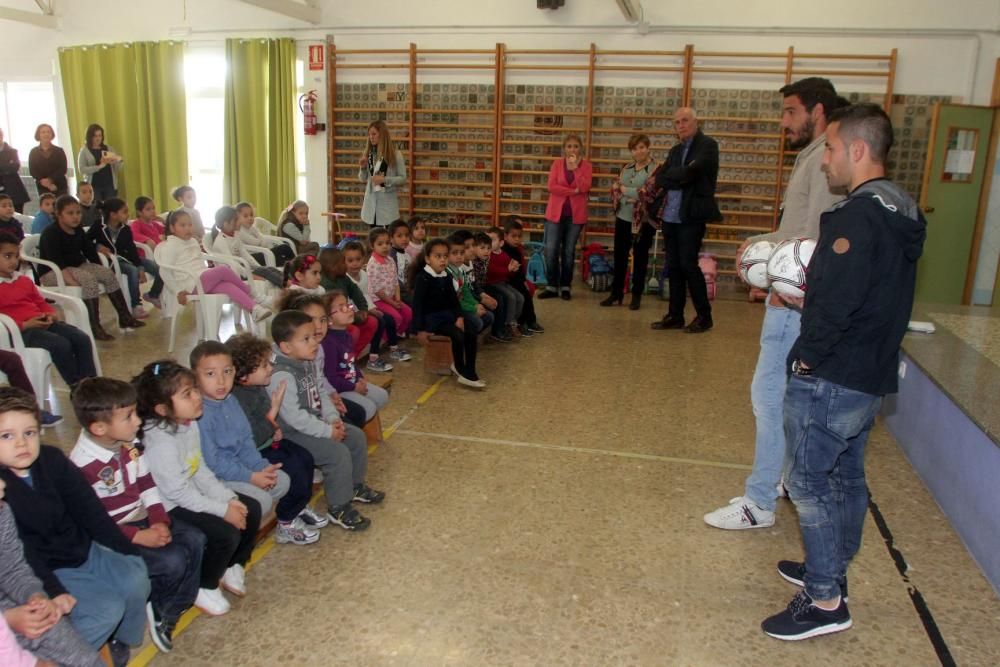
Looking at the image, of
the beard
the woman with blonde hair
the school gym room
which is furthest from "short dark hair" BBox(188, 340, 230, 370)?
the woman with blonde hair

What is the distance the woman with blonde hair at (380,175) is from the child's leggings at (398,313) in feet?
5.70

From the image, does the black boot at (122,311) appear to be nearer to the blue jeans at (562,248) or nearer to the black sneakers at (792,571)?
the blue jeans at (562,248)

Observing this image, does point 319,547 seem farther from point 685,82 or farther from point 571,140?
point 685,82

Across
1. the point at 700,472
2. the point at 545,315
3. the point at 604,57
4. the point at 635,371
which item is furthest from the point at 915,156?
the point at 700,472

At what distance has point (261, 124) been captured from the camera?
8883mm

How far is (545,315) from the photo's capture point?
638 cm

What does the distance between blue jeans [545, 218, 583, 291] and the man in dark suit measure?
1305 mm

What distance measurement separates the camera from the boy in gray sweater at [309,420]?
2.68 meters

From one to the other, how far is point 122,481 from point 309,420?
763 millimetres

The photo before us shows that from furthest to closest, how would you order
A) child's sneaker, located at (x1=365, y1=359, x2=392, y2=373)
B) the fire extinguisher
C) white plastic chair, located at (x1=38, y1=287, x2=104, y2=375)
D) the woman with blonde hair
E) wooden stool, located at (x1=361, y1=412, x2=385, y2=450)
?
the fire extinguisher, the woman with blonde hair, child's sneaker, located at (x1=365, y1=359, x2=392, y2=373), white plastic chair, located at (x1=38, y1=287, x2=104, y2=375), wooden stool, located at (x1=361, y1=412, x2=385, y2=450)

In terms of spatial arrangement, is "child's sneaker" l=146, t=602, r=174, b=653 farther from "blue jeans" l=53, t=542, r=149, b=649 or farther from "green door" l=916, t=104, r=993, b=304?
"green door" l=916, t=104, r=993, b=304

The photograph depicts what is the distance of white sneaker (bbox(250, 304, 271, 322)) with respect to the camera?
16.0 feet

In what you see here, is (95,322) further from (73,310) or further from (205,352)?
(205,352)

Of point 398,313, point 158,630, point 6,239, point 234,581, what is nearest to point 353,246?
point 398,313
